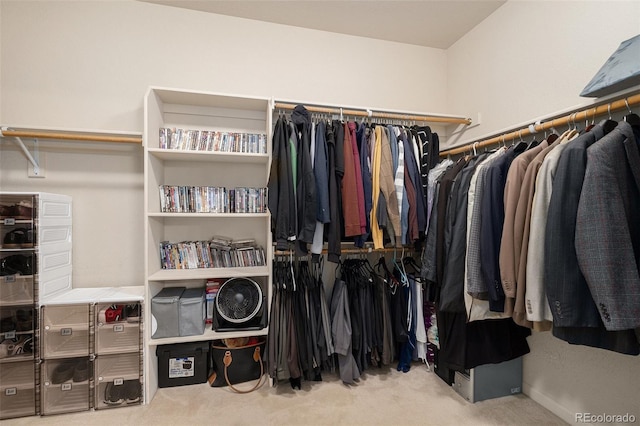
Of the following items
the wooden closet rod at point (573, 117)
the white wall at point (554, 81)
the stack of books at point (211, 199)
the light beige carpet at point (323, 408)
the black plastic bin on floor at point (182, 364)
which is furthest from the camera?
the stack of books at point (211, 199)

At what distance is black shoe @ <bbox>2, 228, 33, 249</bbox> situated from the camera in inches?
64.6

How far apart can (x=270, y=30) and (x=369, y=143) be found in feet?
4.30

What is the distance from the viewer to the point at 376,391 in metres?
1.89

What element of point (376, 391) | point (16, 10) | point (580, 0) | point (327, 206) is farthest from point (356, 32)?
point (376, 391)

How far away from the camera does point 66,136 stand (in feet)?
6.04

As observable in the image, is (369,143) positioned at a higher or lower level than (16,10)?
lower

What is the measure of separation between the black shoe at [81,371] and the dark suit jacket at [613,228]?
260 centimetres

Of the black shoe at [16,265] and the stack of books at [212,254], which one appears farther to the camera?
the stack of books at [212,254]

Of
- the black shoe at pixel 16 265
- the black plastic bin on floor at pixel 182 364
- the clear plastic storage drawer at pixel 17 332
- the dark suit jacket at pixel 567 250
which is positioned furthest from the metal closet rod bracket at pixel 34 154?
the dark suit jacket at pixel 567 250

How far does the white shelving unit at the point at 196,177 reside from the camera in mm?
1838

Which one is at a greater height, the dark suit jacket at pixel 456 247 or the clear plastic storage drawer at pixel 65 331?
the dark suit jacket at pixel 456 247

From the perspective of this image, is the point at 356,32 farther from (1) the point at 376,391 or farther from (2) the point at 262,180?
(1) the point at 376,391

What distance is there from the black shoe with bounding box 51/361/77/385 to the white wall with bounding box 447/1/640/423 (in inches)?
115

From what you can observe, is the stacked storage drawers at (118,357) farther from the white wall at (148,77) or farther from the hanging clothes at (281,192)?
the hanging clothes at (281,192)
